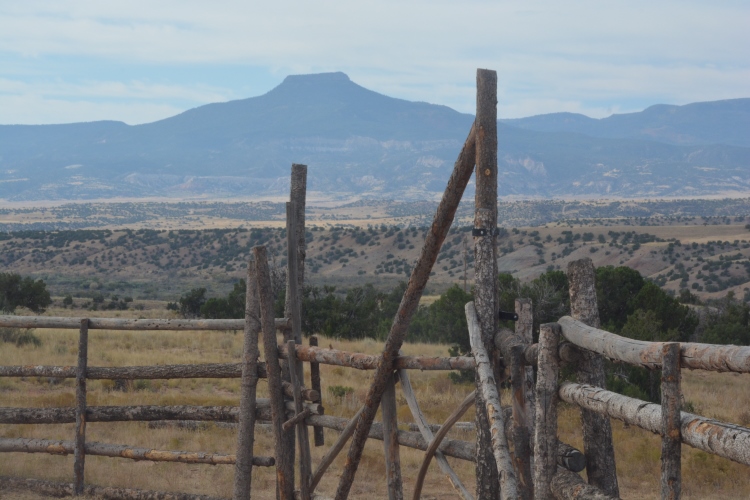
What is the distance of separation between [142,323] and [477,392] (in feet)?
10.5

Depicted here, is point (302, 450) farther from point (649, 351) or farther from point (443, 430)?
point (649, 351)

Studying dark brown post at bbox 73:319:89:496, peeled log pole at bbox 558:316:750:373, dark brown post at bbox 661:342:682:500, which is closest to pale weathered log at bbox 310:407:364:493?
peeled log pole at bbox 558:316:750:373

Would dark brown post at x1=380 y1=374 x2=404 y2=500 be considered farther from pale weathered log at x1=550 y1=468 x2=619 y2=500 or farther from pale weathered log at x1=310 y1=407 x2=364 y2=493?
pale weathered log at x1=550 y1=468 x2=619 y2=500

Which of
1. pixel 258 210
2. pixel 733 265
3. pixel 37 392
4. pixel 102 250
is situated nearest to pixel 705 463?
pixel 37 392

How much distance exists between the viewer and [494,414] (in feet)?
13.6

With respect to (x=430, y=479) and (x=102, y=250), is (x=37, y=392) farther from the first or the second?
(x=102, y=250)

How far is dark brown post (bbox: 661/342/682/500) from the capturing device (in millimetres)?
2789

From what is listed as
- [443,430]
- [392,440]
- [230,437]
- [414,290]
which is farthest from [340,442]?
[230,437]

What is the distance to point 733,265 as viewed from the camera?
1622 inches

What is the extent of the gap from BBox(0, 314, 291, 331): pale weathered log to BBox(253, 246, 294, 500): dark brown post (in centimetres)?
23

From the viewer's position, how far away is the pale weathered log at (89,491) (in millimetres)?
6531

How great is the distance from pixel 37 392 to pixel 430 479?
5.75m

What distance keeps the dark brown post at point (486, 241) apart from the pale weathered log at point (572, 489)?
76 cm

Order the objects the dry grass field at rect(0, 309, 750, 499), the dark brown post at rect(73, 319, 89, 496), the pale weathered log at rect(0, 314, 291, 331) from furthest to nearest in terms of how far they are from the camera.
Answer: the dry grass field at rect(0, 309, 750, 499)
the dark brown post at rect(73, 319, 89, 496)
the pale weathered log at rect(0, 314, 291, 331)
